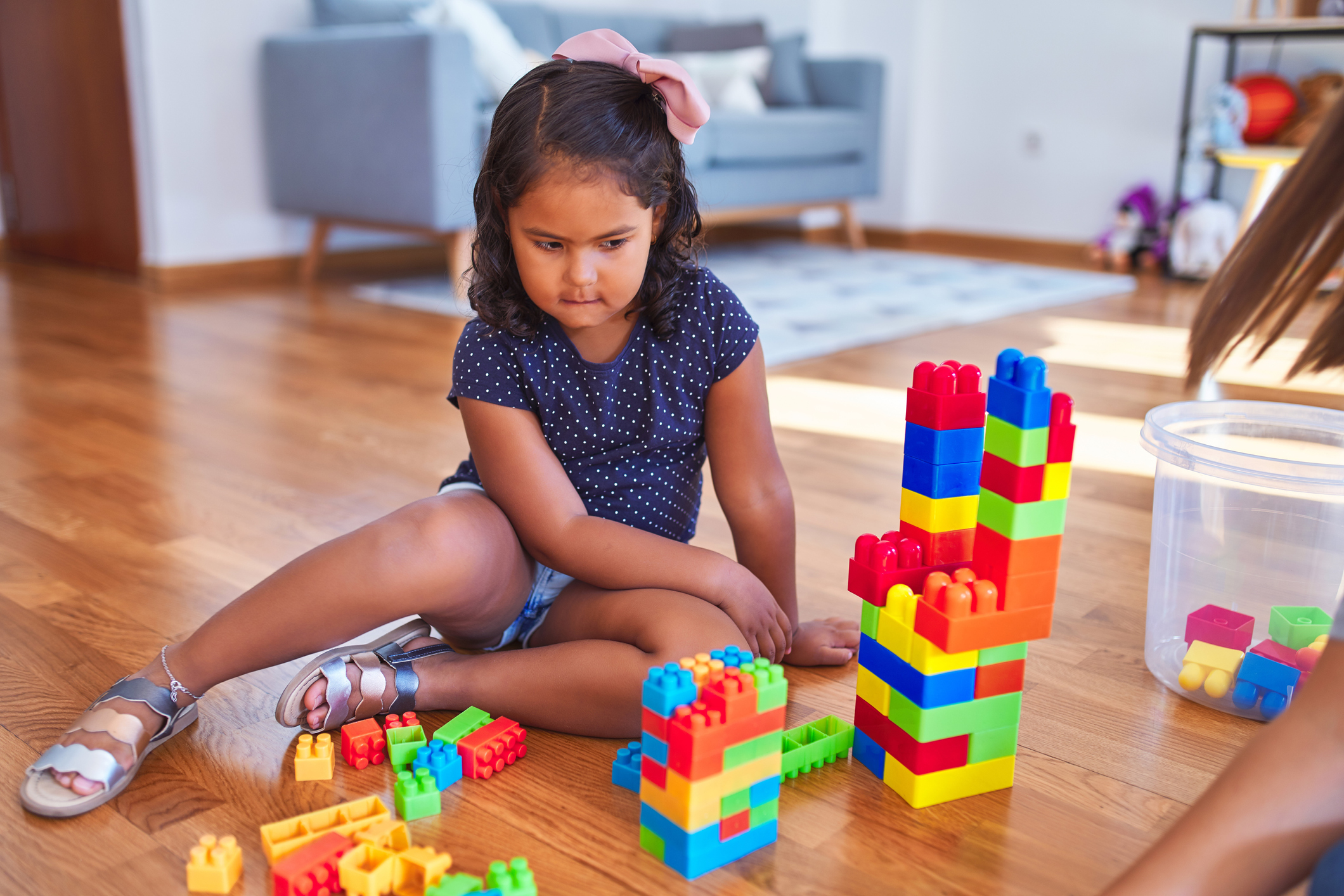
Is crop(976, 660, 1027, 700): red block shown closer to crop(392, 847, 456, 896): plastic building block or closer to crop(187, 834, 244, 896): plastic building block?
crop(392, 847, 456, 896): plastic building block

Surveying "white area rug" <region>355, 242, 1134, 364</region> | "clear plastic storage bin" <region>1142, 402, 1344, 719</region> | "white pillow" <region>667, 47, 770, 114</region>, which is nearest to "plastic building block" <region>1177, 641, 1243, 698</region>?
"clear plastic storage bin" <region>1142, 402, 1344, 719</region>

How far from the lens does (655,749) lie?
69 cm

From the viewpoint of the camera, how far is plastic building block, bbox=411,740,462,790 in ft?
2.63

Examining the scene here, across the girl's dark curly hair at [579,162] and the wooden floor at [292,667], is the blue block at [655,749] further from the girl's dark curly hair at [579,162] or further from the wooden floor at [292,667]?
the girl's dark curly hair at [579,162]

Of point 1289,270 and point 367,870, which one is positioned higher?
point 1289,270

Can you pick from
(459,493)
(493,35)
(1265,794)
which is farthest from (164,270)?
(1265,794)

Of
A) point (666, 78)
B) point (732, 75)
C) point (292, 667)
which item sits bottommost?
point (292, 667)

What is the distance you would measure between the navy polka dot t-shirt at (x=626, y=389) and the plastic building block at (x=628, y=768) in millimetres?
230

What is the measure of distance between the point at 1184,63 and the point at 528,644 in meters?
3.49

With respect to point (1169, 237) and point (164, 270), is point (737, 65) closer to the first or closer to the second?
point (1169, 237)

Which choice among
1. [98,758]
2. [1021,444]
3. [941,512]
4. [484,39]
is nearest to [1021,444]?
[1021,444]

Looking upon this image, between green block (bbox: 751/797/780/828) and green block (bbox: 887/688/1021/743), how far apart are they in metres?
0.11

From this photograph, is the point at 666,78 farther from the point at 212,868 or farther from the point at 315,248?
the point at 315,248

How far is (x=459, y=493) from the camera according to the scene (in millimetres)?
942
